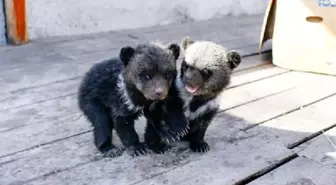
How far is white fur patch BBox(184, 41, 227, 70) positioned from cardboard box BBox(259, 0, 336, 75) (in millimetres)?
2015

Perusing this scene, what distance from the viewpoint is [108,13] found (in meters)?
5.47

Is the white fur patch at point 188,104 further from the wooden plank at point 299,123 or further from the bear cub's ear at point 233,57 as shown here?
the wooden plank at point 299,123

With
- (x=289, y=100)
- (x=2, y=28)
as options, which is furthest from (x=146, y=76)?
(x=2, y=28)

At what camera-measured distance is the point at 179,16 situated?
20.3 feet

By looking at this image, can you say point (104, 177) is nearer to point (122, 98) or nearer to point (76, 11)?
point (122, 98)

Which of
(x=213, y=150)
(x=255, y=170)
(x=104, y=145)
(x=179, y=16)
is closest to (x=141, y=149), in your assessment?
(x=104, y=145)

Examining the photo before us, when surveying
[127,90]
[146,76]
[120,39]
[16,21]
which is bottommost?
[120,39]

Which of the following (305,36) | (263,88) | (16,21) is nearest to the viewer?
(263,88)

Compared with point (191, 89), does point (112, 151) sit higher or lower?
lower

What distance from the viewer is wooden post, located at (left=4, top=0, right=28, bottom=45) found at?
4.52 metres

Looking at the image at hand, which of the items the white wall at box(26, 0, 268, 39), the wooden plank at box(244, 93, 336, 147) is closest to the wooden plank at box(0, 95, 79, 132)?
the wooden plank at box(244, 93, 336, 147)

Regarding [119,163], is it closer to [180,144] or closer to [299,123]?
[180,144]

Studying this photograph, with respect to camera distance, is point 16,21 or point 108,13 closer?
Answer: point 16,21

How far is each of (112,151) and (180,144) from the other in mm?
418
